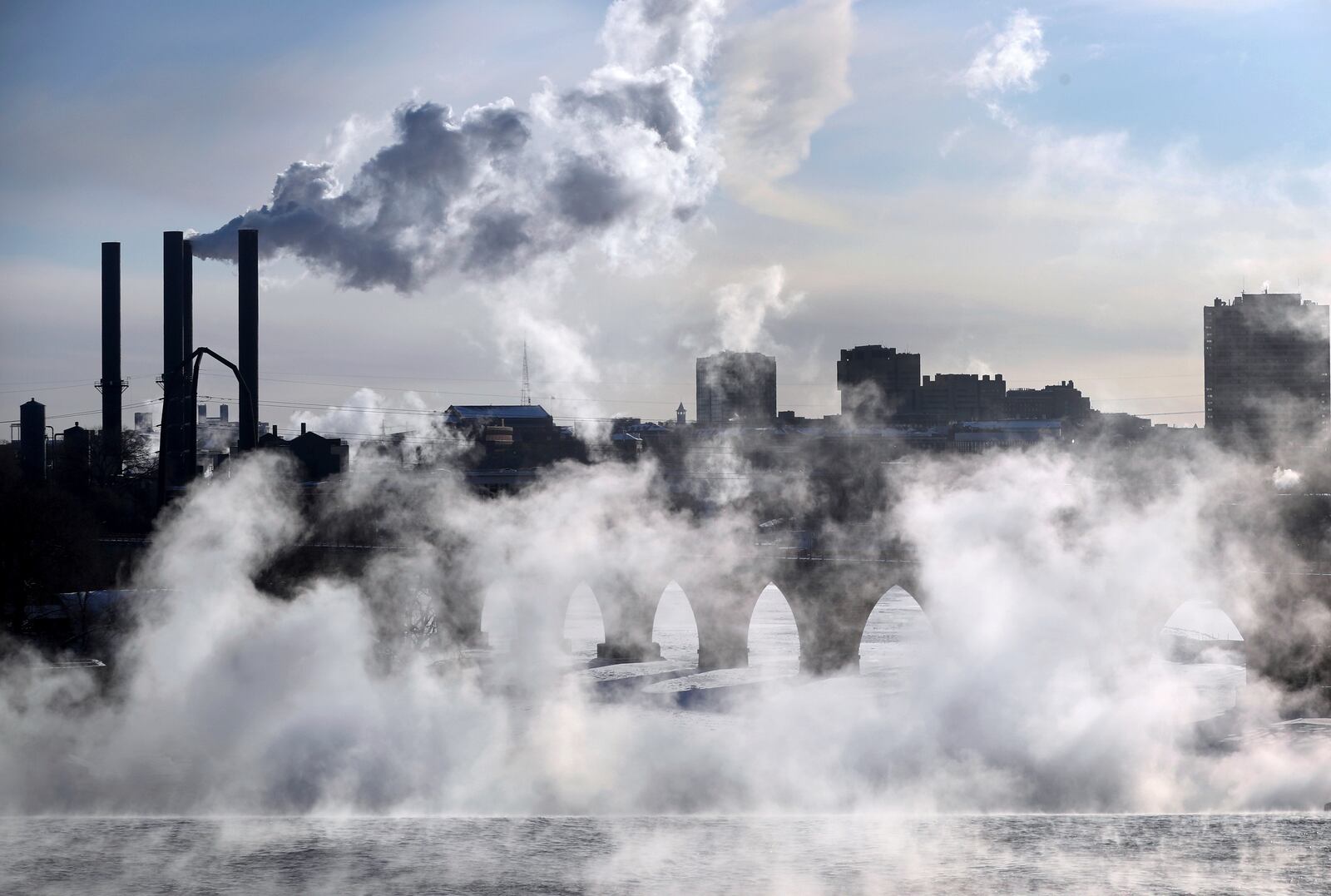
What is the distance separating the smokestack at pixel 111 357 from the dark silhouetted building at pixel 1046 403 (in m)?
112

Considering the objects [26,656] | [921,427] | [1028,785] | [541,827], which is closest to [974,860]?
[541,827]

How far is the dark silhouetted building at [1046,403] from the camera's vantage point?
525 ft

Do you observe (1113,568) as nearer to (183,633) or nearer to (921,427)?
(183,633)

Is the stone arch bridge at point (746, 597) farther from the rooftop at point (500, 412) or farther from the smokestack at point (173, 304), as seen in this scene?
the rooftop at point (500, 412)

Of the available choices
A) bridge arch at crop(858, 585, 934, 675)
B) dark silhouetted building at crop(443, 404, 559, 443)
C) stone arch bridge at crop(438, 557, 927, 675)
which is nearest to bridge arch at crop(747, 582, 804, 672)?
stone arch bridge at crop(438, 557, 927, 675)

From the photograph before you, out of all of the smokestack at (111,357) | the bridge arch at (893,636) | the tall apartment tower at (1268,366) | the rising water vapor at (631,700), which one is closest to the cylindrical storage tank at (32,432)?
the smokestack at (111,357)

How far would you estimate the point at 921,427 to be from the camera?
454 ft

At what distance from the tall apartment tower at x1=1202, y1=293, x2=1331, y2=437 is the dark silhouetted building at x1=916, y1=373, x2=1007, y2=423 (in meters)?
70.2

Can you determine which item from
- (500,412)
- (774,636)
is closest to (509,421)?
(500,412)

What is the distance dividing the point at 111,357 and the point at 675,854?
6192cm

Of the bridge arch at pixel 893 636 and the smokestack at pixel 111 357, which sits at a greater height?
the smokestack at pixel 111 357

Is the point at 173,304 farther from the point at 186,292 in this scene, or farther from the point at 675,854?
the point at 675,854

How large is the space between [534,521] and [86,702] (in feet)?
76.1

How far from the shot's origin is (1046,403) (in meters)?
165
